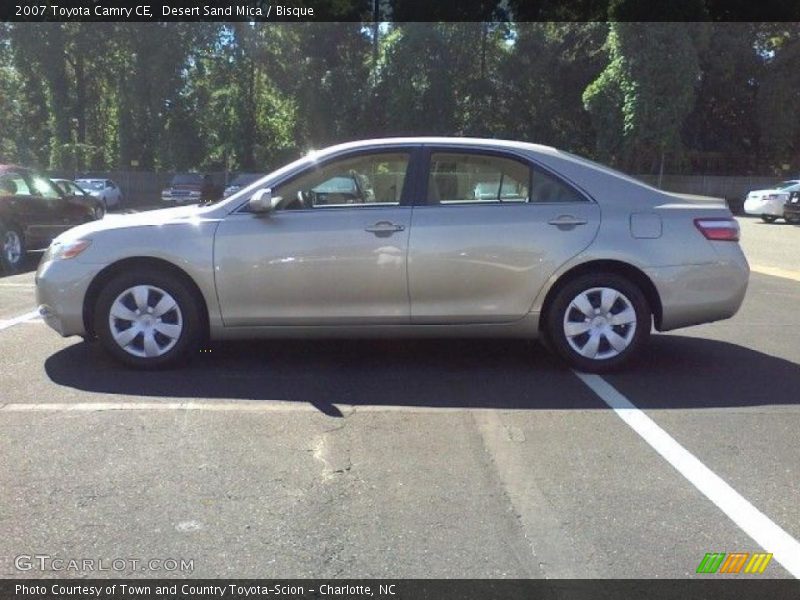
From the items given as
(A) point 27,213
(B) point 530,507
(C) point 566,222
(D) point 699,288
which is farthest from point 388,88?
(B) point 530,507

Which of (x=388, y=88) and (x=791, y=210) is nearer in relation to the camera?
(x=791, y=210)

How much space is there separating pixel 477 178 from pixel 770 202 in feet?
72.7

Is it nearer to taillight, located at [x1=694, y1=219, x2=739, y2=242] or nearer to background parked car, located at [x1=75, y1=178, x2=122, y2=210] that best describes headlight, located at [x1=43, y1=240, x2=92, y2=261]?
taillight, located at [x1=694, y1=219, x2=739, y2=242]

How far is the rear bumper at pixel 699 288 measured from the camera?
583 cm

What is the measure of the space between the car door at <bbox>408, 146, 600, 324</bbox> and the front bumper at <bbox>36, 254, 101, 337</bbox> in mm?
2405

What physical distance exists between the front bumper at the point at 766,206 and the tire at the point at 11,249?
21824 mm

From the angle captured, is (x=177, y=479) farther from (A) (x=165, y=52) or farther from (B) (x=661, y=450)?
(A) (x=165, y=52)

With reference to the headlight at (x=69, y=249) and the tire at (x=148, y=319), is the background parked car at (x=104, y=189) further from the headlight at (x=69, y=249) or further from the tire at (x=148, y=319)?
the tire at (x=148, y=319)

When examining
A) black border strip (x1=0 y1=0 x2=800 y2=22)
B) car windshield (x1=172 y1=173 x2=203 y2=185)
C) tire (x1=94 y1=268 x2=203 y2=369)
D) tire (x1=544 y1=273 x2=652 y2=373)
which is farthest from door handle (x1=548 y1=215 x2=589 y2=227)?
black border strip (x1=0 y1=0 x2=800 y2=22)

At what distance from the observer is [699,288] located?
588cm

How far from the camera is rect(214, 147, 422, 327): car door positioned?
569cm

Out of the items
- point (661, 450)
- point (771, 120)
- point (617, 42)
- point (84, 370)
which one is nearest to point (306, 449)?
point (661, 450)

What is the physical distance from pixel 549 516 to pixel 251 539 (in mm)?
1358

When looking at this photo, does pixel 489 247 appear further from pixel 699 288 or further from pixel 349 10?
pixel 349 10
